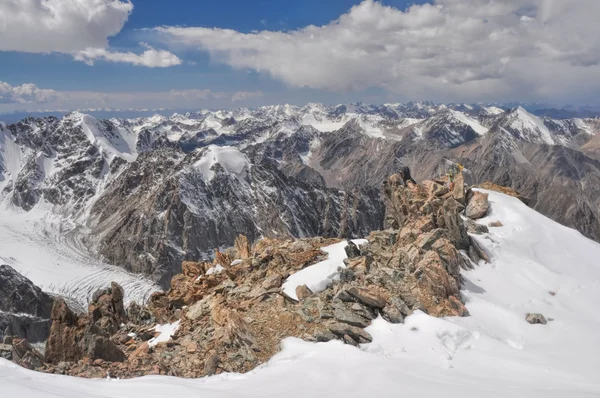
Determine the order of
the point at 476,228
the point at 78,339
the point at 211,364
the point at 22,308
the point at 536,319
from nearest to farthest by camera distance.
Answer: the point at 211,364 < the point at 536,319 < the point at 78,339 < the point at 476,228 < the point at 22,308

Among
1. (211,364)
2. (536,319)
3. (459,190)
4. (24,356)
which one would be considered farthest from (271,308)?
(459,190)

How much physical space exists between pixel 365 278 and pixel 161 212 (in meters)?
187

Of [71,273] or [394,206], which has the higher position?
[394,206]

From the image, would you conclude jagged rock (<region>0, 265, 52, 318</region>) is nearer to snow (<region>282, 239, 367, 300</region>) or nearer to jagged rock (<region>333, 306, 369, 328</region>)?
snow (<region>282, 239, 367, 300</region>)

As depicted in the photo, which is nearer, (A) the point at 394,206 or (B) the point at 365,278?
(B) the point at 365,278

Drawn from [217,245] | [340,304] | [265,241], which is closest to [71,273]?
[217,245]

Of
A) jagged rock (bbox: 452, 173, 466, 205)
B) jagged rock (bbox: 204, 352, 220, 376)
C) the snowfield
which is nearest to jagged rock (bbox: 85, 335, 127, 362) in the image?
the snowfield

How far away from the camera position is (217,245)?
634ft

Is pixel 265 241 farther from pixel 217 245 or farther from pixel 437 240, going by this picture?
pixel 217 245

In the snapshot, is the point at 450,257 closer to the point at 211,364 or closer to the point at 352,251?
the point at 352,251

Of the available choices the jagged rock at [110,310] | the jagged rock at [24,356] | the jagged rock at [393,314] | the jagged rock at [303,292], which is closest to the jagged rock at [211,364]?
the jagged rock at [303,292]

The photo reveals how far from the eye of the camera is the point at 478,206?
36938 mm

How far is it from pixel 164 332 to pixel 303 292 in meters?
10.7

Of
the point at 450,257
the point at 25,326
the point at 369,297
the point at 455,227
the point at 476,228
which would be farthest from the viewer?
the point at 25,326
